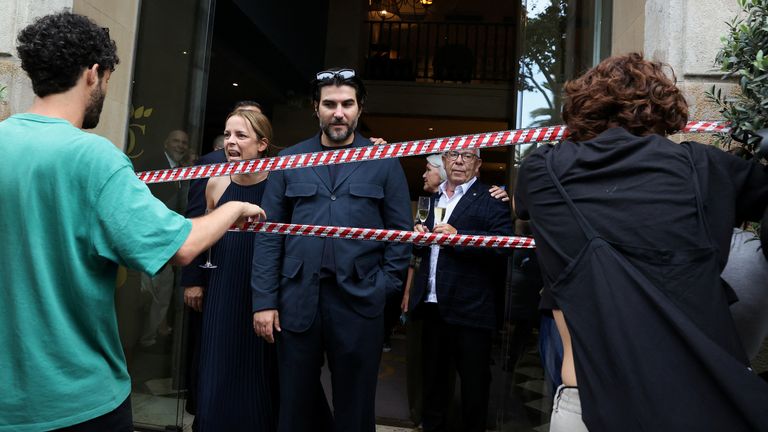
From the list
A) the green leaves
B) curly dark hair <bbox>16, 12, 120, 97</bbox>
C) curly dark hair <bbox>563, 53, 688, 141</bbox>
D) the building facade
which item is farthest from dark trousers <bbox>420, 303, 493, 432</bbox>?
curly dark hair <bbox>16, 12, 120, 97</bbox>

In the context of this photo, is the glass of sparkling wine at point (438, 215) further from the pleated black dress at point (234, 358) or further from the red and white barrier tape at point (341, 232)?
the pleated black dress at point (234, 358)

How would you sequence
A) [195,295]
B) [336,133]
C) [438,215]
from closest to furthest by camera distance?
1. [336,133]
2. [195,295]
3. [438,215]

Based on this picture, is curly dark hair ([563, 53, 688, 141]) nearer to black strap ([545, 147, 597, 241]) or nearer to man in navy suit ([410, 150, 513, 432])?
black strap ([545, 147, 597, 241])

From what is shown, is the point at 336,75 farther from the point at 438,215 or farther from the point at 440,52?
the point at 440,52

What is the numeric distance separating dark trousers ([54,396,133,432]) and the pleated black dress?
4.38 ft

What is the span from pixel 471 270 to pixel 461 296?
0.62ft

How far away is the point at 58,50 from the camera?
5.41 feet

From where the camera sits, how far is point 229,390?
3014mm

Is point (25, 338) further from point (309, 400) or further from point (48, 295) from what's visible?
point (309, 400)

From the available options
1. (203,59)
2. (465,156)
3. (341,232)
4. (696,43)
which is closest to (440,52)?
(203,59)

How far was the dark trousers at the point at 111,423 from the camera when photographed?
1559mm

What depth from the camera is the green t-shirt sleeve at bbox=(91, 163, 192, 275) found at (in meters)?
1.53

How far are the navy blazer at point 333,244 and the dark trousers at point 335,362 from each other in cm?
6

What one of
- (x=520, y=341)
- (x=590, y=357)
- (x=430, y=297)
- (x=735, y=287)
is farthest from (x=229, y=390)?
(x=735, y=287)
